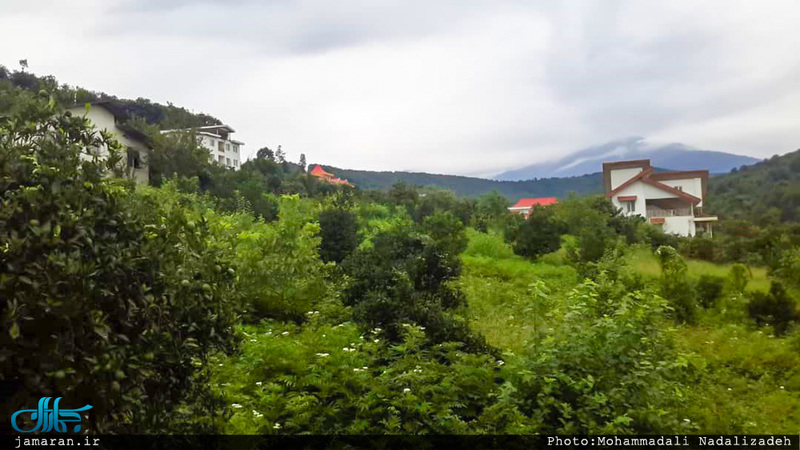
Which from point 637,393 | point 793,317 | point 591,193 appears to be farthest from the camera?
point 591,193

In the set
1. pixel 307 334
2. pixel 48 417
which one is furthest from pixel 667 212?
pixel 48 417

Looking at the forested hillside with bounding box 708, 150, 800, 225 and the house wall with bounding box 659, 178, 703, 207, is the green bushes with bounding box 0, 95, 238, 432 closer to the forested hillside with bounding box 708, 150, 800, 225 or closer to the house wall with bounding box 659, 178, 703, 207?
the forested hillside with bounding box 708, 150, 800, 225

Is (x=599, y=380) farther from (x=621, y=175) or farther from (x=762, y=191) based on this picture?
(x=621, y=175)

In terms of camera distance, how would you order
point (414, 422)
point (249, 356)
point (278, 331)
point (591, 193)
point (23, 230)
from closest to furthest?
point (23, 230) < point (414, 422) < point (249, 356) < point (278, 331) < point (591, 193)

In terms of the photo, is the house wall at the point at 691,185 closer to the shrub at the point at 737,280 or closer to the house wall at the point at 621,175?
the house wall at the point at 621,175

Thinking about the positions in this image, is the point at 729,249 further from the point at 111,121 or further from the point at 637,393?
the point at 111,121

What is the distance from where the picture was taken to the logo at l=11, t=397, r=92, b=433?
2.82 meters

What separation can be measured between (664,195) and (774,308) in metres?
25.2

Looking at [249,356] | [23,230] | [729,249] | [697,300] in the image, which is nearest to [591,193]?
[729,249]

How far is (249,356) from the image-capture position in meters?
5.77

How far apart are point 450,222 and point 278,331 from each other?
400cm

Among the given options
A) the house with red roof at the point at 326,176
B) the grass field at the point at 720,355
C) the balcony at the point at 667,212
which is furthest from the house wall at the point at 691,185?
the grass field at the point at 720,355

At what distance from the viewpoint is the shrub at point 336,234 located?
1320 centimetres

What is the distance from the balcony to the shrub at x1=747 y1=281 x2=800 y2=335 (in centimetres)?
2407
